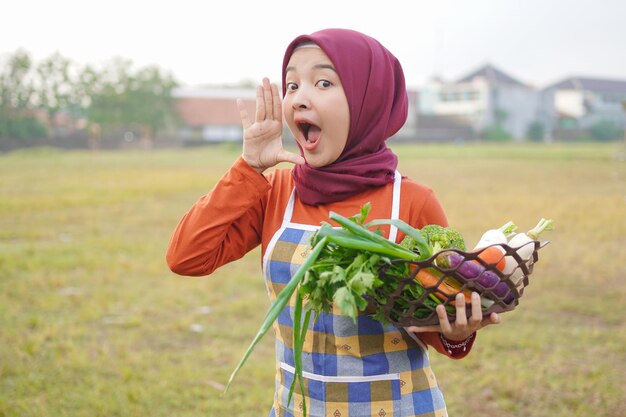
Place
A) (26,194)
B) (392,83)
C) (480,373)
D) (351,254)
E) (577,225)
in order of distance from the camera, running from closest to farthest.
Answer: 1. (351,254)
2. (392,83)
3. (480,373)
4. (577,225)
5. (26,194)

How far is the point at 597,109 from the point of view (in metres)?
55.8

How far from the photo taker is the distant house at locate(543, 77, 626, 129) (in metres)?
52.9

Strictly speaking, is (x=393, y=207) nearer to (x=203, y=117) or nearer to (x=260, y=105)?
(x=260, y=105)

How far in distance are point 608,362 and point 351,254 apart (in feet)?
11.7

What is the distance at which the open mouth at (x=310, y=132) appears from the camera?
1847 millimetres

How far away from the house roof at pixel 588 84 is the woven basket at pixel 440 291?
Result: 47503 mm

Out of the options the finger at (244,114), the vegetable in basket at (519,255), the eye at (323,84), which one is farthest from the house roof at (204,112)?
the vegetable in basket at (519,255)

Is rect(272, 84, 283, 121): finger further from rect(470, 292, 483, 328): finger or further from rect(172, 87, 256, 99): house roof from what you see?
rect(172, 87, 256, 99): house roof

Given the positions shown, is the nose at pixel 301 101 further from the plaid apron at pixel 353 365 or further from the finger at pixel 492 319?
the finger at pixel 492 319

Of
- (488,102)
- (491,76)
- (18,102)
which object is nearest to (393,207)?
(18,102)

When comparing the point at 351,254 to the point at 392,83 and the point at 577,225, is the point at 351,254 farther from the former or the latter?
the point at 577,225

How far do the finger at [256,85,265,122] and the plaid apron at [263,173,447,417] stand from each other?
1.02 ft

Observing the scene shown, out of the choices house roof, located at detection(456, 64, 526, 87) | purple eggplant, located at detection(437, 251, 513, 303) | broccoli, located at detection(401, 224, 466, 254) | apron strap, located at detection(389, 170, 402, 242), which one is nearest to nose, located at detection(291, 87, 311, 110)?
apron strap, located at detection(389, 170, 402, 242)

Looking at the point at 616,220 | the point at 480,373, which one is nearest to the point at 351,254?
the point at 480,373
